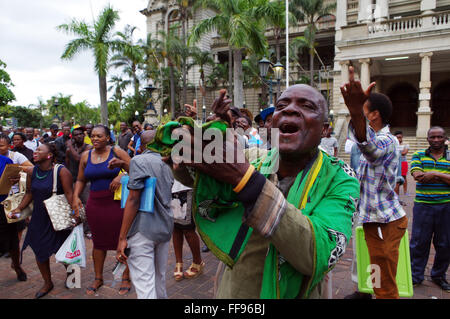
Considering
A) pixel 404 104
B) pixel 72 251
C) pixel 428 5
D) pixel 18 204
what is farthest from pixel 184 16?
pixel 72 251

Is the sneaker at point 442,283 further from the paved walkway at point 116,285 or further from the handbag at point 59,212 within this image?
the handbag at point 59,212

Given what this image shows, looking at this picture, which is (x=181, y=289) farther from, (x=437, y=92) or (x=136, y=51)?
(x=437, y=92)

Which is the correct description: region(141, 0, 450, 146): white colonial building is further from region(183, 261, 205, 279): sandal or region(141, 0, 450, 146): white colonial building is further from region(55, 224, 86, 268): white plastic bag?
region(55, 224, 86, 268): white plastic bag

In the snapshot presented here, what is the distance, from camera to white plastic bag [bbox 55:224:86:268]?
393 centimetres

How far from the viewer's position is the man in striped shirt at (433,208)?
163 inches

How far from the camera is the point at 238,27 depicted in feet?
48.8

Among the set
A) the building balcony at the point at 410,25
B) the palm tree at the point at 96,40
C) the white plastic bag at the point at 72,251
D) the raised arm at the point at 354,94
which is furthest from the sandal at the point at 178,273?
the building balcony at the point at 410,25

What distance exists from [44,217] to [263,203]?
4136 millimetres

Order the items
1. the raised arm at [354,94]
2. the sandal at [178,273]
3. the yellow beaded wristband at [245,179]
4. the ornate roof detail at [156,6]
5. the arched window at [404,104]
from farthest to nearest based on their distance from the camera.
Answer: the ornate roof detail at [156,6] → the arched window at [404,104] → the sandal at [178,273] → the raised arm at [354,94] → the yellow beaded wristband at [245,179]

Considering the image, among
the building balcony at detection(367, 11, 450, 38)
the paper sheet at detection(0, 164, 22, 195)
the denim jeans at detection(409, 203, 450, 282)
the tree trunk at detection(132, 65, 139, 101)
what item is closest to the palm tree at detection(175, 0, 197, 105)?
the tree trunk at detection(132, 65, 139, 101)

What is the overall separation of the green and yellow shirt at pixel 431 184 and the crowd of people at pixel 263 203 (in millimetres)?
14

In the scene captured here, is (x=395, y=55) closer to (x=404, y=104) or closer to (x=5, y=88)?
(x=404, y=104)

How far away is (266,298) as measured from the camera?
1.30m

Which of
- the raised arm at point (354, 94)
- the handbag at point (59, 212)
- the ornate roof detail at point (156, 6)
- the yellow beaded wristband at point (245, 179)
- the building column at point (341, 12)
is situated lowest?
the handbag at point (59, 212)
